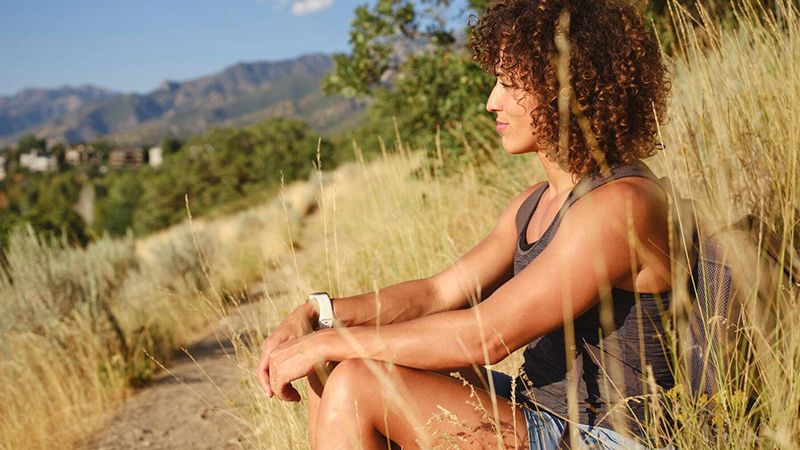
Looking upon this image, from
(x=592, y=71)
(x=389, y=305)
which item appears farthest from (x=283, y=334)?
(x=592, y=71)

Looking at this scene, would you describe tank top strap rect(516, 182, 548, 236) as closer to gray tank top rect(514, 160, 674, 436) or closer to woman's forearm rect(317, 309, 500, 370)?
gray tank top rect(514, 160, 674, 436)

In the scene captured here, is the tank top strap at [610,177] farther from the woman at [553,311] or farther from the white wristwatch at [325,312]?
the white wristwatch at [325,312]

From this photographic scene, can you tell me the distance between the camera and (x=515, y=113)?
156 centimetres

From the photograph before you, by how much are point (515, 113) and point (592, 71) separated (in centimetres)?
24

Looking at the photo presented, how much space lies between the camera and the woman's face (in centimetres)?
153

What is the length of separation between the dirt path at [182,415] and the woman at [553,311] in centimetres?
142

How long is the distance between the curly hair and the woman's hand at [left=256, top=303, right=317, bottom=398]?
0.87 meters

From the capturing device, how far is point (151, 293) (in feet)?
16.5

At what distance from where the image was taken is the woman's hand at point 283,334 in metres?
1.56

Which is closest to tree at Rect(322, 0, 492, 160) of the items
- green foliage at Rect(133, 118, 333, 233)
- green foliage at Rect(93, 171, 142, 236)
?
green foliage at Rect(133, 118, 333, 233)

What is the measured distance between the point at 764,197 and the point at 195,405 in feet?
10.5

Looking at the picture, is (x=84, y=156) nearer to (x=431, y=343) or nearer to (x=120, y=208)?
(x=120, y=208)

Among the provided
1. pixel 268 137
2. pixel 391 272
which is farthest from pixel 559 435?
pixel 268 137

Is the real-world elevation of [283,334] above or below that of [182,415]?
above
